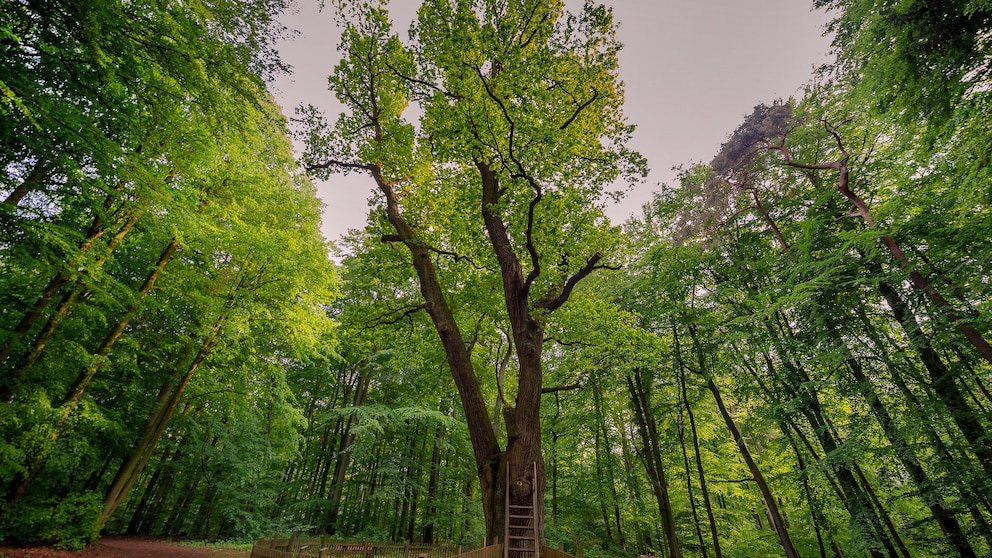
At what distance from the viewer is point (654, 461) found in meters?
12.8

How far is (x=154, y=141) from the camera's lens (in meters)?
4.29

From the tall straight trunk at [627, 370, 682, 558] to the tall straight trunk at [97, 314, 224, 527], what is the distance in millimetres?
12487

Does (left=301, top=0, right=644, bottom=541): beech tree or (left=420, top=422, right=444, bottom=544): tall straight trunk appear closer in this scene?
(left=301, top=0, right=644, bottom=541): beech tree

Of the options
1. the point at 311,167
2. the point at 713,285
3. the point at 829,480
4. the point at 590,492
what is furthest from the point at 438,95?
the point at 590,492

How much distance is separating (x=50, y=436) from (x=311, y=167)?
683cm

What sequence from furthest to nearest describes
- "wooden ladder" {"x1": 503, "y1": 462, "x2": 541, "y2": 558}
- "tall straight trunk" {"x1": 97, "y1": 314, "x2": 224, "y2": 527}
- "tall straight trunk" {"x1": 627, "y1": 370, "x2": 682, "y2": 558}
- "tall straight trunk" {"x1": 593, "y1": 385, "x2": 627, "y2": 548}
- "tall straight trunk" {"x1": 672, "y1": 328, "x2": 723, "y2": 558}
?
"tall straight trunk" {"x1": 593, "y1": 385, "x2": 627, "y2": 548} → "tall straight trunk" {"x1": 672, "y1": 328, "x2": 723, "y2": 558} → "tall straight trunk" {"x1": 627, "y1": 370, "x2": 682, "y2": 558} → "tall straight trunk" {"x1": 97, "y1": 314, "x2": 224, "y2": 527} → "wooden ladder" {"x1": 503, "y1": 462, "x2": 541, "y2": 558}

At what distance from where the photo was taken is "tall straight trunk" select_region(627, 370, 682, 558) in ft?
35.2

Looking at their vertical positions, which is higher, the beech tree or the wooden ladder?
the beech tree

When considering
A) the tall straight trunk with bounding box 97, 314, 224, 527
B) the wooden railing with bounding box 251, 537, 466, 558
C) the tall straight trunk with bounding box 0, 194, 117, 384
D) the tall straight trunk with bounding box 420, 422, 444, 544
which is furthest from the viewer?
the tall straight trunk with bounding box 420, 422, 444, 544

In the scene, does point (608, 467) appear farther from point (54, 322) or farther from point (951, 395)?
point (54, 322)

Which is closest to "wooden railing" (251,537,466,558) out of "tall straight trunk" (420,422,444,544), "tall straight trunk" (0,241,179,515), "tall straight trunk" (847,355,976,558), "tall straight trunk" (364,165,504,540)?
"tall straight trunk" (420,422,444,544)

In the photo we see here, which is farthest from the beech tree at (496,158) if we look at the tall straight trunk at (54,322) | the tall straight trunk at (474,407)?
the tall straight trunk at (54,322)

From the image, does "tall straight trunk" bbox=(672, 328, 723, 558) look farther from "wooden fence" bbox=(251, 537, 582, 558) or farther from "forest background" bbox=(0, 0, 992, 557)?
"wooden fence" bbox=(251, 537, 582, 558)

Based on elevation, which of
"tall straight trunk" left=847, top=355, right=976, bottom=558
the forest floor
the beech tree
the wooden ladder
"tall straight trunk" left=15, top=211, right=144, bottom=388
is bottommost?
the forest floor
